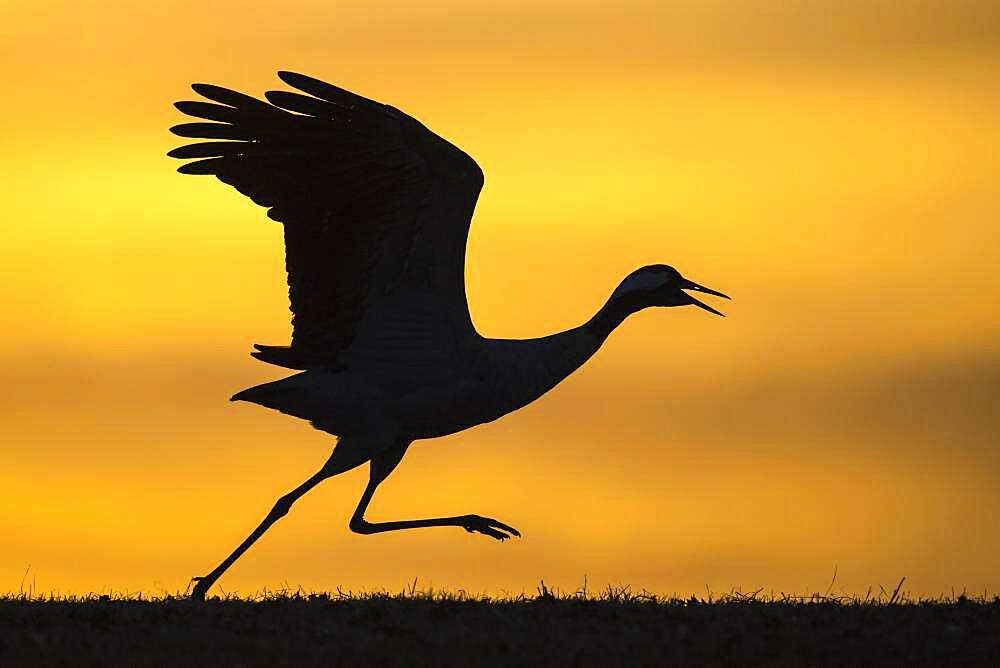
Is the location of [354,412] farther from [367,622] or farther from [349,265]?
[367,622]

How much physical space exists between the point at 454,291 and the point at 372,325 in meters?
0.66

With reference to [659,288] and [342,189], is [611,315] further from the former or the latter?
[342,189]

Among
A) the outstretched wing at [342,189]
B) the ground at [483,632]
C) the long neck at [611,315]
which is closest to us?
the ground at [483,632]

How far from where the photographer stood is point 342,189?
1046 cm

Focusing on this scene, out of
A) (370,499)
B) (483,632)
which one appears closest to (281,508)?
(370,499)

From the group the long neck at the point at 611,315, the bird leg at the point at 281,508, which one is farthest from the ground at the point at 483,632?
the long neck at the point at 611,315

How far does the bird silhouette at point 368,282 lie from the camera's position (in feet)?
33.6

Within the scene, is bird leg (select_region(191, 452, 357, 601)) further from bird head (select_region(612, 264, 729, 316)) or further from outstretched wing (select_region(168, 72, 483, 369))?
bird head (select_region(612, 264, 729, 316))

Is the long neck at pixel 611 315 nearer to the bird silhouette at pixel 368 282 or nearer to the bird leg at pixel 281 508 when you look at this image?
the bird silhouette at pixel 368 282

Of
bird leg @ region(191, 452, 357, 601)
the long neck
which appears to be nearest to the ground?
bird leg @ region(191, 452, 357, 601)

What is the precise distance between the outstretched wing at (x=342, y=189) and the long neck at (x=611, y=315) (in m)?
1.25

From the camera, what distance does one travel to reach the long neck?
11820mm

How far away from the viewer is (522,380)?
11.3 metres

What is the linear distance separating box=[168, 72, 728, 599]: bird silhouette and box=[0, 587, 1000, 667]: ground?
143 centimetres
